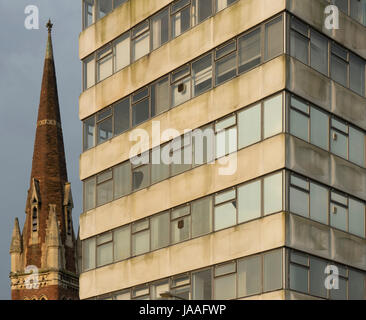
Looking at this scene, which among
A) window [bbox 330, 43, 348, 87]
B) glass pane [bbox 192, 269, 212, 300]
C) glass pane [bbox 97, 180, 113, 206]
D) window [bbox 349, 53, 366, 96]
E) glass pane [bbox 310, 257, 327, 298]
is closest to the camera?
glass pane [bbox 310, 257, 327, 298]

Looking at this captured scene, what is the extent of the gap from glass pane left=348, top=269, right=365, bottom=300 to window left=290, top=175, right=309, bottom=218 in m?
3.39

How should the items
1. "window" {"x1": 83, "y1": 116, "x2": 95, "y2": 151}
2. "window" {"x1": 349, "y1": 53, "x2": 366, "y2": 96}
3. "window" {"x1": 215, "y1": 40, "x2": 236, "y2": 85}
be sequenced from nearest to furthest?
"window" {"x1": 215, "y1": 40, "x2": 236, "y2": 85} < "window" {"x1": 349, "y1": 53, "x2": 366, "y2": 96} < "window" {"x1": 83, "y1": 116, "x2": 95, "y2": 151}

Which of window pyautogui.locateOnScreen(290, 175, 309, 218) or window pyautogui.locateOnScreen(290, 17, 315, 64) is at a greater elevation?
window pyautogui.locateOnScreen(290, 17, 315, 64)

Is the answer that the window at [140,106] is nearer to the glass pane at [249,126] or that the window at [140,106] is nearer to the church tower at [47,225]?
the glass pane at [249,126]

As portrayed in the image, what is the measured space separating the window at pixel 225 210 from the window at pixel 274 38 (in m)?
5.28

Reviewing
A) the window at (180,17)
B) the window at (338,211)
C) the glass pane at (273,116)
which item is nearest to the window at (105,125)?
the window at (180,17)

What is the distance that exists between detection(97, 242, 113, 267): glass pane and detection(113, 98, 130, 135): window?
16.4 ft

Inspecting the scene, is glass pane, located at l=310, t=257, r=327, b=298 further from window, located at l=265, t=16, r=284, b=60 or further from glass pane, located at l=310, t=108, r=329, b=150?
window, located at l=265, t=16, r=284, b=60

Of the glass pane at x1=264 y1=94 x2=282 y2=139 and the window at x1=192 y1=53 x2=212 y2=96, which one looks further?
the window at x1=192 y1=53 x2=212 y2=96

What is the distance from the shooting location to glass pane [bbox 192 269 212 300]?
37.5 meters

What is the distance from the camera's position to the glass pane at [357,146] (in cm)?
3884

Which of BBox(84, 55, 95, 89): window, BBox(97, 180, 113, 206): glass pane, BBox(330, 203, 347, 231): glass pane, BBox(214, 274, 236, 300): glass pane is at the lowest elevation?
BBox(214, 274, 236, 300): glass pane

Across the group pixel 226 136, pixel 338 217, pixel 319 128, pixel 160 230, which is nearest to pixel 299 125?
pixel 319 128

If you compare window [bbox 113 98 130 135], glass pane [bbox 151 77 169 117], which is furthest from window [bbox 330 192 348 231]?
window [bbox 113 98 130 135]
